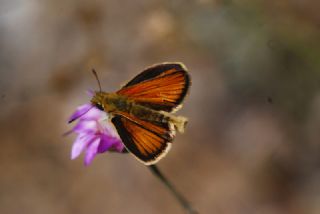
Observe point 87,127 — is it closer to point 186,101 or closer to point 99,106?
point 99,106

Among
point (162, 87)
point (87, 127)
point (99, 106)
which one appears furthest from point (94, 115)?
point (162, 87)

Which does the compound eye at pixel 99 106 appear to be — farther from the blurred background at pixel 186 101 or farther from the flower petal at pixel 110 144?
the blurred background at pixel 186 101

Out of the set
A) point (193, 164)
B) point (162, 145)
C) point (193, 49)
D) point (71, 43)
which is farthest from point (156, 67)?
point (71, 43)

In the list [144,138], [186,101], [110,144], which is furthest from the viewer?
[186,101]

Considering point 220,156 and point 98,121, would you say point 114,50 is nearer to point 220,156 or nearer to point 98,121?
point 220,156

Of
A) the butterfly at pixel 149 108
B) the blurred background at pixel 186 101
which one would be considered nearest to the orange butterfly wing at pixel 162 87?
the butterfly at pixel 149 108

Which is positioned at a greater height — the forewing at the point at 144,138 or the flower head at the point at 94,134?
the forewing at the point at 144,138
